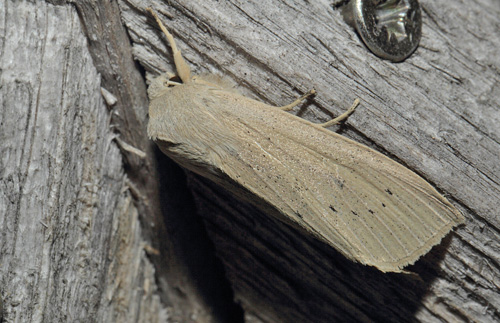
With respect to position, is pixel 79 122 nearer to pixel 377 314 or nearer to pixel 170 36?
pixel 170 36

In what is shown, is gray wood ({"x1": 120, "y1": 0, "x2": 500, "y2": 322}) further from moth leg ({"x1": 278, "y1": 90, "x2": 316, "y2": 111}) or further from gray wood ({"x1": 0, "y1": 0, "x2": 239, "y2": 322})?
gray wood ({"x1": 0, "y1": 0, "x2": 239, "y2": 322})

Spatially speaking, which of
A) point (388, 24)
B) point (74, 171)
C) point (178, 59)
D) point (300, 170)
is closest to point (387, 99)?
point (388, 24)

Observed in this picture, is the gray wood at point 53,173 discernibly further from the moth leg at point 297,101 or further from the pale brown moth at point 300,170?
the moth leg at point 297,101

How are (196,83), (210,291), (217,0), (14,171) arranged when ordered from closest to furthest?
(14,171)
(217,0)
(196,83)
(210,291)

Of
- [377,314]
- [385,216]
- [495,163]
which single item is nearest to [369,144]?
[385,216]

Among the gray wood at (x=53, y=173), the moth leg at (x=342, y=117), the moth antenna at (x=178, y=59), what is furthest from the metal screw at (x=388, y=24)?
the gray wood at (x=53, y=173)

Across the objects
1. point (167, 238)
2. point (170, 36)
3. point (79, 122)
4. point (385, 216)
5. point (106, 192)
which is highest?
point (170, 36)
